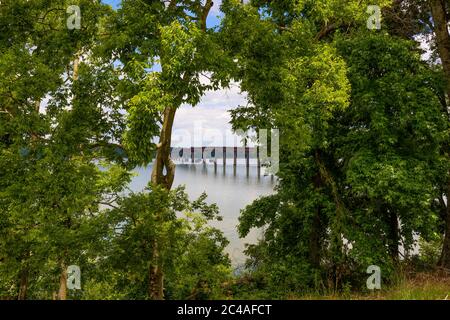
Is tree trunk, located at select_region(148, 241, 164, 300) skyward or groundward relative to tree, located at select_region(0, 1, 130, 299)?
groundward

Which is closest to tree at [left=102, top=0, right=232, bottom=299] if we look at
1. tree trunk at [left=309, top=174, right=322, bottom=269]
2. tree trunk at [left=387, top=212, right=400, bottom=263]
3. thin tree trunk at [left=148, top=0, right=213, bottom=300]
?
thin tree trunk at [left=148, top=0, right=213, bottom=300]

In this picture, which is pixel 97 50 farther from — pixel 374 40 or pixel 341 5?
pixel 374 40

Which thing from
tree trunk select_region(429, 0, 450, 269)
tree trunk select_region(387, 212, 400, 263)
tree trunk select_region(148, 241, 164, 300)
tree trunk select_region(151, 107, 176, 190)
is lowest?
tree trunk select_region(148, 241, 164, 300)

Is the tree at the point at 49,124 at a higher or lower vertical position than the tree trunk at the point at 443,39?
lower

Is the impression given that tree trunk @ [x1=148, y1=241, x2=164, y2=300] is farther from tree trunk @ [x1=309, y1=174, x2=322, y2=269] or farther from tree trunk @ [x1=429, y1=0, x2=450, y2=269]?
tree trunk @ [x1=429, y1=0, x2=450, y2=269]

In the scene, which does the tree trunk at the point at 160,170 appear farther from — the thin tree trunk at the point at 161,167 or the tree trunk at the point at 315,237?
the tree trunk at the point at 315,237

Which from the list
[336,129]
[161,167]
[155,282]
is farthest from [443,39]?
[155,282]

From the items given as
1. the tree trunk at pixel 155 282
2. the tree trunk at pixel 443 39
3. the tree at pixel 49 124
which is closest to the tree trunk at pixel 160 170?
the tree trunk at pixel 155 282

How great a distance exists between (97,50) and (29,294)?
14993 millimetres

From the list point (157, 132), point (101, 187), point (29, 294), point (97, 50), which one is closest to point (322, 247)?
point (101, 187)

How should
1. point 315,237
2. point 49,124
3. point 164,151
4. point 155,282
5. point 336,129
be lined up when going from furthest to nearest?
point 315,237 → point 336,129 → point 164,151 → point 155,282 → point 49,124

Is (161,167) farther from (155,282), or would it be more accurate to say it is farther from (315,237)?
(315,237)

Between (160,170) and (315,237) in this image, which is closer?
(160,170)

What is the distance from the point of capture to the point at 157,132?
27.9 feet
